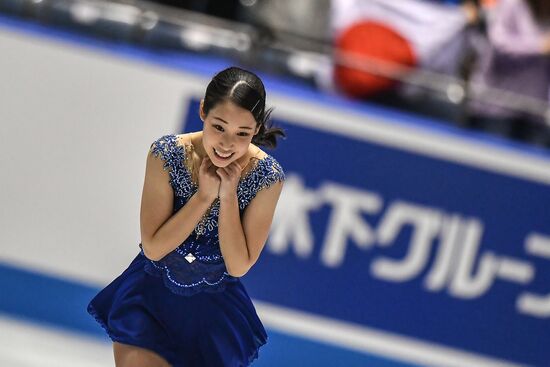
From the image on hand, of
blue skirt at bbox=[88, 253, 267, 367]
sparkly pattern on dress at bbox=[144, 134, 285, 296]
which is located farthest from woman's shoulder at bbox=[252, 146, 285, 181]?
blue skirt at bbox=[88, 253, 267, 367]

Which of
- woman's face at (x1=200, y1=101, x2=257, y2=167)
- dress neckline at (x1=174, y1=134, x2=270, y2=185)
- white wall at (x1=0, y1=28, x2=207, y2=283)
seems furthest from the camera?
white wall at (x1=0, y1=28, x2=207, y2=283)

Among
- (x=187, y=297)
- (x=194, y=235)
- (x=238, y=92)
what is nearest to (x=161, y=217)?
(x=194, y=235)

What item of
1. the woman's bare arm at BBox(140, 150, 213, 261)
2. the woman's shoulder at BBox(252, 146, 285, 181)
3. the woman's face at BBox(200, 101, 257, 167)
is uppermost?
the woman's shoulder at BBox(252, 146, 285, 181)

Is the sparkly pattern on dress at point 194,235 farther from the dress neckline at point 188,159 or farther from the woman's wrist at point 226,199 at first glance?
the woman's wrist at point 226,199

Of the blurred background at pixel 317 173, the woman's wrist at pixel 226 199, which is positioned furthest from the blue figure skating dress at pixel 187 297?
the blurred background at pixel 317 173

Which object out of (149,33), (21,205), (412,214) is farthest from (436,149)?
(21,205)

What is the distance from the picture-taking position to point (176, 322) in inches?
97.1

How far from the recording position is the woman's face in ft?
7.22

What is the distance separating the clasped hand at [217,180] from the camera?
7.46 feet

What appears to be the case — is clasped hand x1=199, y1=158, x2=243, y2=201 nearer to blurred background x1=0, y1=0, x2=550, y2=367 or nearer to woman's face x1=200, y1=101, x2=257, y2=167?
woman's face x1=200, y1=101, x2=257, y2=167

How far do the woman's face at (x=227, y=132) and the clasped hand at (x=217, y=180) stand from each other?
1.3 inches

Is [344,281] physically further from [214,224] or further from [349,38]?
[214,224]

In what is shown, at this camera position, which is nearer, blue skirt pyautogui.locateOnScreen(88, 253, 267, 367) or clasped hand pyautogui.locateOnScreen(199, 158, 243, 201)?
Answer: clasped hand pyautogui.locateOnScreen(199, 158, 243, 201)

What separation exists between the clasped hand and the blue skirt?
1.08 ft
